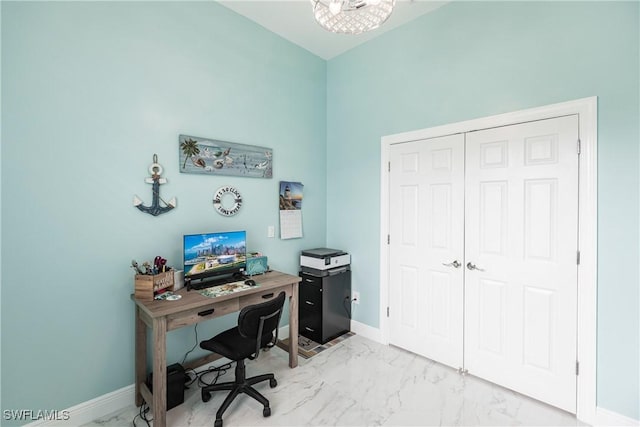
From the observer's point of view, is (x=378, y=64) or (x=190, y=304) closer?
(x=190, y=304)

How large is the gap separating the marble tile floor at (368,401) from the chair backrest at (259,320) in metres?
0.49

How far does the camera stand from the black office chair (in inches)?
73.0

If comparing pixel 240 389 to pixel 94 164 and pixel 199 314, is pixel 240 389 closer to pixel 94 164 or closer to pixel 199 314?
pixel 199 314

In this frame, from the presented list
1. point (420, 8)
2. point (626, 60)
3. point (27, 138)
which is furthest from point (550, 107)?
point (27, 138)

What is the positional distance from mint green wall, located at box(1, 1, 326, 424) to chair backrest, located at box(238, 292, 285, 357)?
811mm

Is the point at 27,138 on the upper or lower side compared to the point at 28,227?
upper

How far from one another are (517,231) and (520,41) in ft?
4.64

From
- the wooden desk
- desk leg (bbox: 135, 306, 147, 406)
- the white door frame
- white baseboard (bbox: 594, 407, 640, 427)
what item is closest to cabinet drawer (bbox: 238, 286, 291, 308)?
the wooden desk

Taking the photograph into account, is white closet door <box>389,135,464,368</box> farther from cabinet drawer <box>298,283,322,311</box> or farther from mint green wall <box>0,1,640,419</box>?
cabinet drawer <box>298,283,322,311</box>

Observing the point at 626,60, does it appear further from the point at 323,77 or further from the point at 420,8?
the point at 323,77

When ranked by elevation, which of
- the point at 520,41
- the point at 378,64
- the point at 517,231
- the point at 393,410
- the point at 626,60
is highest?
the point at 378,64

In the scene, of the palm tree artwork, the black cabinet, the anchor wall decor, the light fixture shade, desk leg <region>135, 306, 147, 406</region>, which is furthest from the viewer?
the black cabinet

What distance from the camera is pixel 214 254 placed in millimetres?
2350

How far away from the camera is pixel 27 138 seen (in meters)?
1.70
